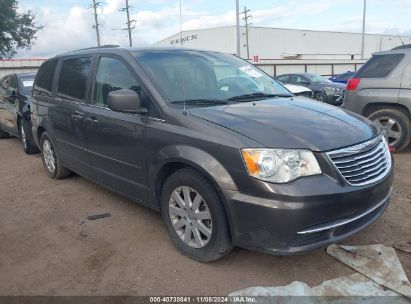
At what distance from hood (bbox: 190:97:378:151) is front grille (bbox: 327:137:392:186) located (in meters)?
0.06

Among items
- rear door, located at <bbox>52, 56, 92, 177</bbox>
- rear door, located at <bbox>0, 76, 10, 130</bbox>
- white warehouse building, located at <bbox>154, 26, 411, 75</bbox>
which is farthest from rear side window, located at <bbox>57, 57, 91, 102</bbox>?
white warehouse building, located at <bbox>154, 26, 411, 75</bbox>

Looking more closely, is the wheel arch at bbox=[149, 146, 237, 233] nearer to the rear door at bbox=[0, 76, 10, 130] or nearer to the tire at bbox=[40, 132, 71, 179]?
the tire at bbox=[40, 132, 71, 179]

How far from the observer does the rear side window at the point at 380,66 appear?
6840 mm

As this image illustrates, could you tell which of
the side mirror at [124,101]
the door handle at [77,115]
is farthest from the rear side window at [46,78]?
the side mirror at [124,101]

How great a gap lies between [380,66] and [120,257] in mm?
5642

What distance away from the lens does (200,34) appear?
238ft

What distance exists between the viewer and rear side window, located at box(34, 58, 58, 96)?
5.59m

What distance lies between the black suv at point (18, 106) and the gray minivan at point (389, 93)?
19.7 feet

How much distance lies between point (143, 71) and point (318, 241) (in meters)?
2.15

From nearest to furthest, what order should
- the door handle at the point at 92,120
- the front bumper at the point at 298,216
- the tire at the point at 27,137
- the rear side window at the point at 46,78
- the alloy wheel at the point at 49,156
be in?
the front bumper at the point at 298,216, the door handle at the point at 92,120, the rear side window at the point at 46,78, the alloy wheel at the point at 49,156, the tire at the point at 27,137

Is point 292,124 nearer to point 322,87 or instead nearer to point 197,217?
point 197,217

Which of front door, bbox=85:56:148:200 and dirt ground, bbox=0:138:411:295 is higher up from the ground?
front door, bbox=85:56:148:200

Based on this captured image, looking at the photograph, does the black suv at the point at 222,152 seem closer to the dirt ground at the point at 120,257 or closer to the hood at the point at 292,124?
the hood at the point at 292,124

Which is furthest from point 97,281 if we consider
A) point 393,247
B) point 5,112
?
point 5,112
